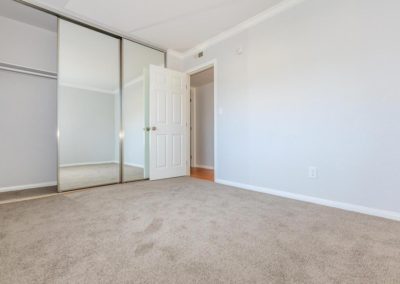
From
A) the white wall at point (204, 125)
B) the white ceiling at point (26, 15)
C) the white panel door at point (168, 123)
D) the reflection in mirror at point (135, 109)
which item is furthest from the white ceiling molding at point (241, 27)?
the white ceiling at point (26, 15)

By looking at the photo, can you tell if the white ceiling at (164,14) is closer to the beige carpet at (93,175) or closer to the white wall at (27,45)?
the white wall at (27,45)

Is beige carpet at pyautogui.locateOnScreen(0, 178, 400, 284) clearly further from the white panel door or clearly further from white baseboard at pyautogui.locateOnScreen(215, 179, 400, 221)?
the white panel door

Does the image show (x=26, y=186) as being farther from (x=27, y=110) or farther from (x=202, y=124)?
(x=202, y=124)

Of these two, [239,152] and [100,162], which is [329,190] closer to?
A: [239,152]

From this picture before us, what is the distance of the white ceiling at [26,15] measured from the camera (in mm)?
2736

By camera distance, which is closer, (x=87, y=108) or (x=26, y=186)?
(x=26, y=186)

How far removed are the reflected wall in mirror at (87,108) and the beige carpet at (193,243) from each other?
0.99 meters

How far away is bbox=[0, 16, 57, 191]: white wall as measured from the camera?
3.00 meters

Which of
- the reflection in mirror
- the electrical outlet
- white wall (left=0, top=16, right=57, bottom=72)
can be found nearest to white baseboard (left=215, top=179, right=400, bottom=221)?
the electrical outlet

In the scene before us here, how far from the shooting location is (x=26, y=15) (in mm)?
2916

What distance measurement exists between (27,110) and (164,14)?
8.37ft

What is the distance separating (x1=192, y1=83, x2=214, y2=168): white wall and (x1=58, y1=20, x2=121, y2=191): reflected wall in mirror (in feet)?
8.70

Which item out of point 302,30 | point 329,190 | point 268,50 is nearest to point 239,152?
point 329,190

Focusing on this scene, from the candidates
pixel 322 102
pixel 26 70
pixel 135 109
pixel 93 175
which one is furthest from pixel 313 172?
pixel 26 70
